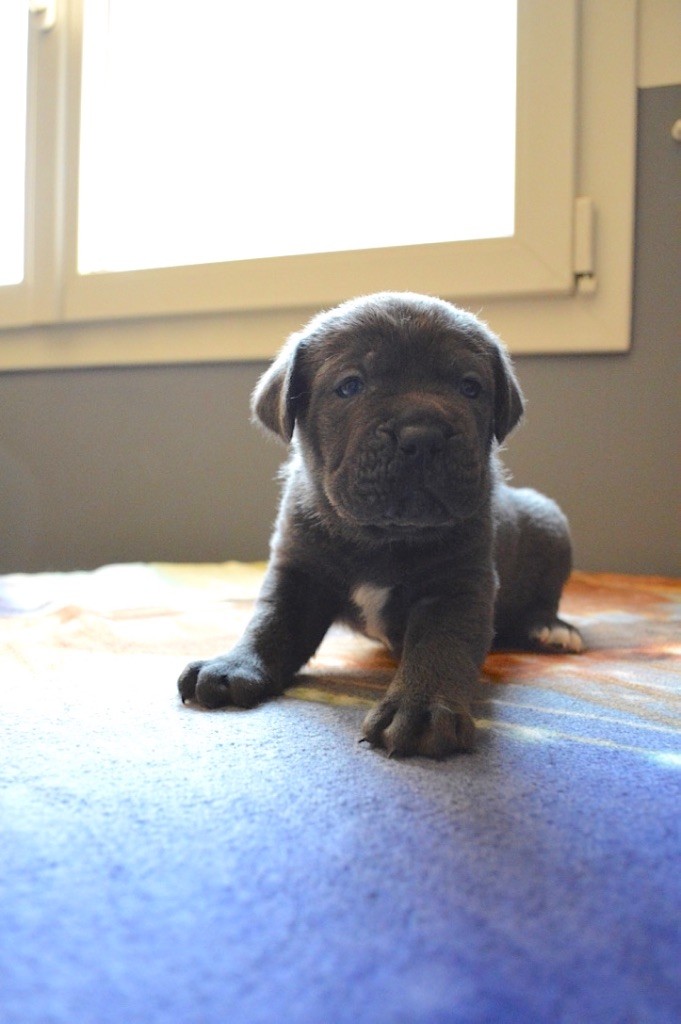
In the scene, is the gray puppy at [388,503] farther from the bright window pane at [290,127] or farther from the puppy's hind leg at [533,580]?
the bright window pane at [290,127]

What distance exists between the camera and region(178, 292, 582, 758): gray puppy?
Answer: 129 centimetres

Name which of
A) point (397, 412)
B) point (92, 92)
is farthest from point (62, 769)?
point (92, 92)

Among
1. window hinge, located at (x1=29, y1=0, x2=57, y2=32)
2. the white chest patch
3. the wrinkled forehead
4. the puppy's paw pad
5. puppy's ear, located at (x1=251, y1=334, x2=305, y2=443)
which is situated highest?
window hinge, located at (x1=29, y1=0, x2=57, y2=32)

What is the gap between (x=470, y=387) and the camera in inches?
59.4

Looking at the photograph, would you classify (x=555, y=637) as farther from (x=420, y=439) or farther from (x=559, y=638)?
(x=420, y=439)

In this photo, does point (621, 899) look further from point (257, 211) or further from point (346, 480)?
point (257, 211)

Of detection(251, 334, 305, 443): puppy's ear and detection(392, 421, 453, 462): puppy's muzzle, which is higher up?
detection(251, 334, 305, 443): puppy's ear

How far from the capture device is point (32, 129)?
3.41m

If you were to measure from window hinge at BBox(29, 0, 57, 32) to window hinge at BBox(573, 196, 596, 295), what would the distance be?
218 centimetres

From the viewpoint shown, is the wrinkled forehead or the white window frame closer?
the wrinkled forehead

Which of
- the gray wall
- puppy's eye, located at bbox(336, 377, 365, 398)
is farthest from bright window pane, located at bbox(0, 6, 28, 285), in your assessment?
puppy's eye, located at bbox(336, 377, 365, 398)

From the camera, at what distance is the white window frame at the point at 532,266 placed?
264 centimetres

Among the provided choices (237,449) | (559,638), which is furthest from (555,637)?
(237,449)

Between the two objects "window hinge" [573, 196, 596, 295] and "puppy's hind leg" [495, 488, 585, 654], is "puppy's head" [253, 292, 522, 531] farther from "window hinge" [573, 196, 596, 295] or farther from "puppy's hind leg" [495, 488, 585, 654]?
"window hinge" [573, 196, 596, 295]
